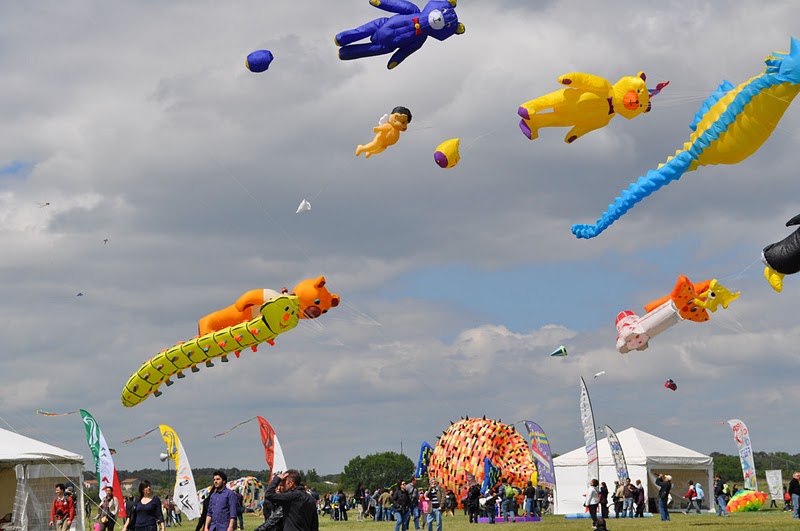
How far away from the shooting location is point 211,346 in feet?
67.7

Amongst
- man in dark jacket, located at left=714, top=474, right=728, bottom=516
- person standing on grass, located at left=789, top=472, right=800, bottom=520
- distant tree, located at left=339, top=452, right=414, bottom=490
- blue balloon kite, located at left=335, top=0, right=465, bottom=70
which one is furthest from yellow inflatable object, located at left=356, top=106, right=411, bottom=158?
distant tree, located at left=339, top=452, right=414, bottom=490

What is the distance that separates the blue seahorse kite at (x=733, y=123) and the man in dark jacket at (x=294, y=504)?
29.6ft

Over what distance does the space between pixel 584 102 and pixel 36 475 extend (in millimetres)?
15643

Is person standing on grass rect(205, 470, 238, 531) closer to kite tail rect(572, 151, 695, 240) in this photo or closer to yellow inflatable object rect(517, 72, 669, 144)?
yellow inflatable object rect(517, 72, 669, 144)

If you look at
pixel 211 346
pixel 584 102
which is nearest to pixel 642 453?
pixel 211 346

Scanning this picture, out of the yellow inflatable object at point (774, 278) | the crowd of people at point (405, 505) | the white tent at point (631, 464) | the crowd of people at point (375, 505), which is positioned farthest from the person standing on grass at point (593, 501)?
the white tent at point (631, 464)

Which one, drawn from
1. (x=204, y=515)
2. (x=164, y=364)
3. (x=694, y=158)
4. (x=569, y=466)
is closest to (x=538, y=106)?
(x=694, y=158)

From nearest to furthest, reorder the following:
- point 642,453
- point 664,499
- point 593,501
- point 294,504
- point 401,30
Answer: point 294,504 < point 401,30 < point 593,501 < point 664,499 < point 642,453

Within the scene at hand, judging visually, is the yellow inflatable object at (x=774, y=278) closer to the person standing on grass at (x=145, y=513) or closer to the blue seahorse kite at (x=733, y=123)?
the blue seahorse kite at (x=733, y=123)

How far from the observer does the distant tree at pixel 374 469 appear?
106938 millimetres

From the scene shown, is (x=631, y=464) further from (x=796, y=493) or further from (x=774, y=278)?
(x=774, y=278)

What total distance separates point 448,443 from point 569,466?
4.91m

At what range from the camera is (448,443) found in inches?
1479

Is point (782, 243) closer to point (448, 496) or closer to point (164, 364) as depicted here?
point (164, 364)
